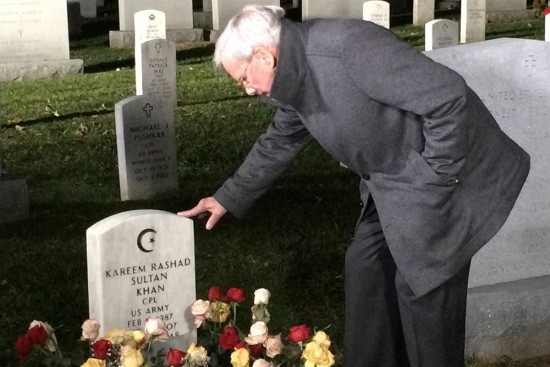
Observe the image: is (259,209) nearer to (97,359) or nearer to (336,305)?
(336,305)

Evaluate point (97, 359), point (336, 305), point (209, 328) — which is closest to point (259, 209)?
point (336, 305)

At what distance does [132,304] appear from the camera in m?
4.02

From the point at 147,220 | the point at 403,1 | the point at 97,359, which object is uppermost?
the point at 147,220

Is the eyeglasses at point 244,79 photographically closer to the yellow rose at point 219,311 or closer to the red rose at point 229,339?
the red rose at point 229,339

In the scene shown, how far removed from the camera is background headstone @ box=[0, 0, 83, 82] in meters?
13.8

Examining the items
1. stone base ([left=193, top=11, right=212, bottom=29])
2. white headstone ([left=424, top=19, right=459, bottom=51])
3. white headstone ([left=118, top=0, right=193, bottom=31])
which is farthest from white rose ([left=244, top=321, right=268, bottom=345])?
stone base ([left=193, top=11, right=212, bottom=29])

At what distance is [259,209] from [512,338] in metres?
2.56

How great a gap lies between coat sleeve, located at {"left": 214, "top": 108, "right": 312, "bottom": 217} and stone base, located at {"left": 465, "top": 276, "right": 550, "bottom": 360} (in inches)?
51.0

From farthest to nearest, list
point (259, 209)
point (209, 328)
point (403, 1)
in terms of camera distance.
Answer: point (403, 1)
point (259, 209)
point (209, 328)

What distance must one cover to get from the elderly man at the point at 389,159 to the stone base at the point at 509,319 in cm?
88

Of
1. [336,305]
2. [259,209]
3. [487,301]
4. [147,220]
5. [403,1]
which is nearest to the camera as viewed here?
[147,220]

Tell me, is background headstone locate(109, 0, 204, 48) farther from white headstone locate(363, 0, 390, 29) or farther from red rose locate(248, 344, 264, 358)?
red rose locate(248, 344, 264, 358)

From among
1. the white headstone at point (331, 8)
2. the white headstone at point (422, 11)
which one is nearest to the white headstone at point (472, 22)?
the white headstone at point (331, 8)

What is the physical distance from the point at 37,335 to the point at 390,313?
1257 mm
